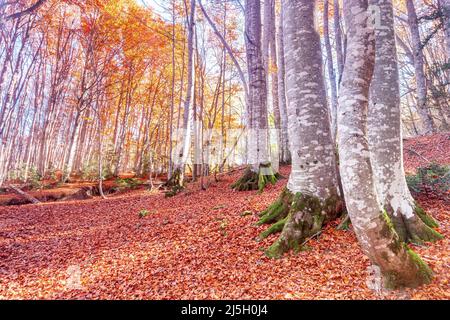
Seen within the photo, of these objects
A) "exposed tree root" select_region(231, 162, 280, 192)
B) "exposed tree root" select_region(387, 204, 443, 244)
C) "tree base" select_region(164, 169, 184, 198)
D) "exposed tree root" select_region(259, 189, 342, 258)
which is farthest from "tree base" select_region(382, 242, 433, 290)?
"tree base" select_region(164, 169, 184, 198)

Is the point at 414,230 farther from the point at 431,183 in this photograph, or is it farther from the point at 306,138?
the point at 306,138

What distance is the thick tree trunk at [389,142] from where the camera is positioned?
327 cm

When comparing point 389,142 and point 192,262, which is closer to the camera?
point 389,142

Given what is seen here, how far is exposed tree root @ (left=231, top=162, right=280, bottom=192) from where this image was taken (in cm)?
778

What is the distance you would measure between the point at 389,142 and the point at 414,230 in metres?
1.27

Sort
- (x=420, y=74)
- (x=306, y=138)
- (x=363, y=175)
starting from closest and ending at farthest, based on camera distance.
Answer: (x=363, y=175)
(x=306, y=138)
(x=420, y=74)

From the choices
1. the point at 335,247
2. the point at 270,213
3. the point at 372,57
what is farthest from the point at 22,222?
the point at 372,57

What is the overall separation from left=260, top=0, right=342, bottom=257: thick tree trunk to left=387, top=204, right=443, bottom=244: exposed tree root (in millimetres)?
786

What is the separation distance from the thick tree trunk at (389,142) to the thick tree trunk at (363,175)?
3.21ft

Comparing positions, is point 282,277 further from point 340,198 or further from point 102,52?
point 102,52

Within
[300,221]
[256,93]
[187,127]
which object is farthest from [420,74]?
[300,221]

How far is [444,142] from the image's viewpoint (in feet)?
29.5

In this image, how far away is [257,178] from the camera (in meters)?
7.94
